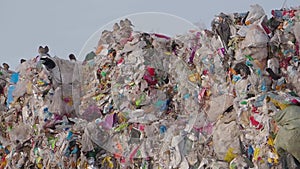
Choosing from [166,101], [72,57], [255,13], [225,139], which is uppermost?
[72,57]

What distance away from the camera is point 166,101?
13.9 ft

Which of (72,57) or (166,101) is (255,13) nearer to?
(166,101)

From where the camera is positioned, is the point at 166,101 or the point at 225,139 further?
the point at 166,101

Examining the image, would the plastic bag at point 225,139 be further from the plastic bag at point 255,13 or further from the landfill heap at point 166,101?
the plastic bag at point 255,13

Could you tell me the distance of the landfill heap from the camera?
3.46 m

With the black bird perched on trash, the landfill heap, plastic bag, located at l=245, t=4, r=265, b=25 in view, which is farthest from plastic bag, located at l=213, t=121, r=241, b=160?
the black bird perched on trash

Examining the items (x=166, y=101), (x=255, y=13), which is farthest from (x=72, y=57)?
(x=255, y=13)

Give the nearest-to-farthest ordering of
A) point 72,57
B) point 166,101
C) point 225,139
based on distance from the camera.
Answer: point 225,139 → point 166,101 → point 72,57

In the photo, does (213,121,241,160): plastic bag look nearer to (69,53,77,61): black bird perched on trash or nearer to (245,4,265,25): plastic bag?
(245,4,265,25): plastic bag

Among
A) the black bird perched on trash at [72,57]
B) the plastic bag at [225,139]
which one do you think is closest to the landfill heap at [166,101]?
the plastic bag at [225,139]

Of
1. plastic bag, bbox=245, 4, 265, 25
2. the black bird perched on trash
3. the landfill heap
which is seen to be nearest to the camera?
the landfill heap

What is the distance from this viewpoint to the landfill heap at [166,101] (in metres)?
3.46

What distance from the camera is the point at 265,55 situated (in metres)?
3.53

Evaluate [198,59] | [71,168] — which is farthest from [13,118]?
[198,59]
